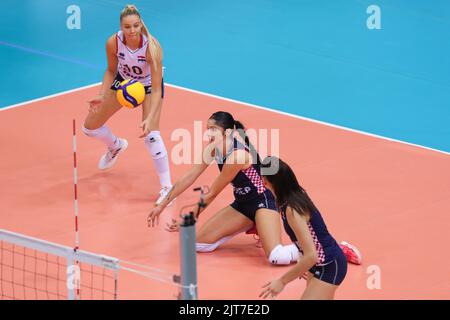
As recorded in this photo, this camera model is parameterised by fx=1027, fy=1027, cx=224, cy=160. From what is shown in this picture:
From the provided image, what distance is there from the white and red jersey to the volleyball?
334 mm

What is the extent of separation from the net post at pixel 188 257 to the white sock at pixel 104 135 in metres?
6.03

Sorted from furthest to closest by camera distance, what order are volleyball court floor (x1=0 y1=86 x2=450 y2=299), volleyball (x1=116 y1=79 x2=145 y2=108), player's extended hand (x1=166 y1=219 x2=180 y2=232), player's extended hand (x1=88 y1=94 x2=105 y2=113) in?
1. player's extended hand (x1=88 y1=94 x2=105 y2=113)
2. volleyball (x1=116 y1=79 x2=145 y2=108)
3. player's extended hand (x1=166 y1=219 x2=180 y2=232)
4. volleyball court floor (x1=0 y1=86 x2=450 y2=299)

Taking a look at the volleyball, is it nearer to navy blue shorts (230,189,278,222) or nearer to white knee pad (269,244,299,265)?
navy blue shorts (230,189,278,222)

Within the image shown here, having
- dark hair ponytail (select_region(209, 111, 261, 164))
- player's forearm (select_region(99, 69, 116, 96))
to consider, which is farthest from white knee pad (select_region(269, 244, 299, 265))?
player's forearm (select_region(99, 69, 116, 96))

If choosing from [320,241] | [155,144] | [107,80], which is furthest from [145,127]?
[320,241]

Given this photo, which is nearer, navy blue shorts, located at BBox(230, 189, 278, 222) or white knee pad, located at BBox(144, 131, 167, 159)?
navy blue shorts, located at BBox(230, 189, 278, 222)

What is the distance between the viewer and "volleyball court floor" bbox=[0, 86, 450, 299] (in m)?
11.1

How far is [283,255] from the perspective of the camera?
36.6 ft

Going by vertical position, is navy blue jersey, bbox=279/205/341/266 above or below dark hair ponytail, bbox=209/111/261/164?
below

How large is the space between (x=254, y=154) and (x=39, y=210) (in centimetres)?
307

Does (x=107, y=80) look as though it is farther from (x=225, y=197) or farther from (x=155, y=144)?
(x=225, y=197)

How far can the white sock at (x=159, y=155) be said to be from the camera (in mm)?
13078

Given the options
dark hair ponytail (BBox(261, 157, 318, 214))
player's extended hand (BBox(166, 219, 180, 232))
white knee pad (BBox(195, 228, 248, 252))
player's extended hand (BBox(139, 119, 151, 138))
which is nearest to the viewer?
dark hair ponytail (BBox(261, 157, 318, 214))
